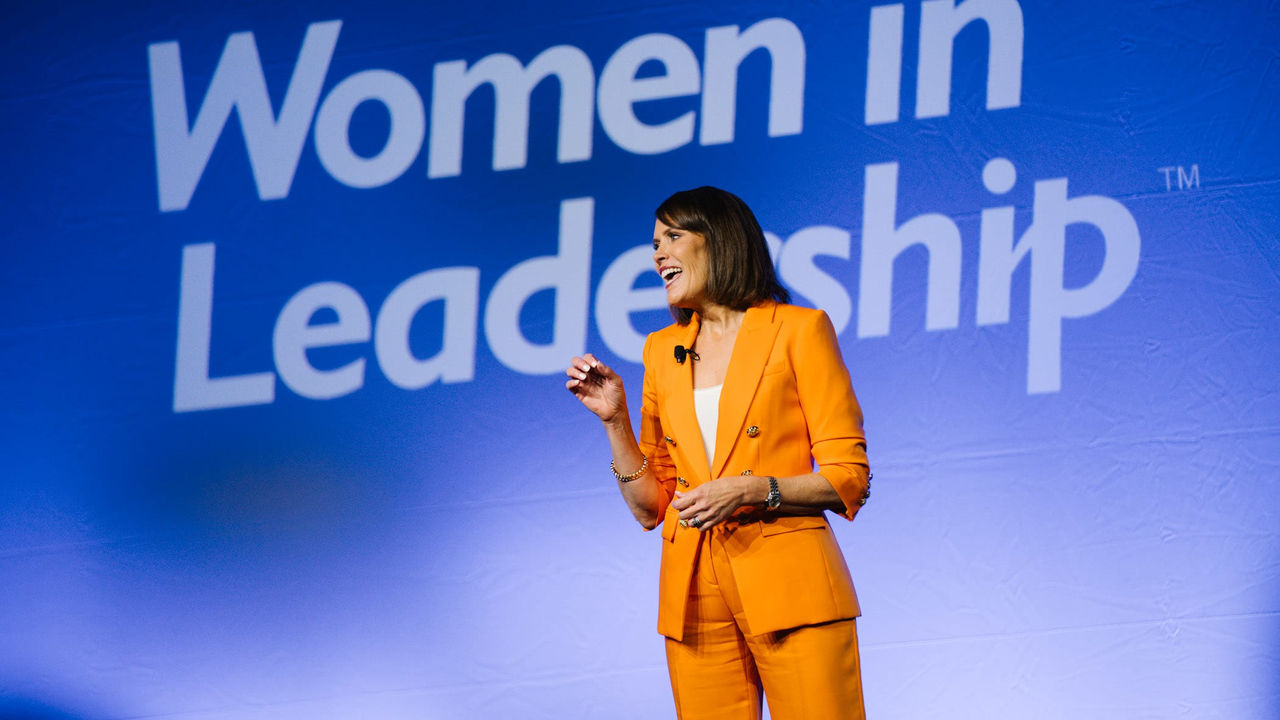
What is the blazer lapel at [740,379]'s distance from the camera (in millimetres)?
1715

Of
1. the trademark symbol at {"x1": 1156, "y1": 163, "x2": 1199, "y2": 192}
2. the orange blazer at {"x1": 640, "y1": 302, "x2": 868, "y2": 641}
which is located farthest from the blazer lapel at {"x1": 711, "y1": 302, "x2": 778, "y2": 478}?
the trademark symbol at {"x1": 1156, "y1": 163, "x2": 1199, "y2": 192}

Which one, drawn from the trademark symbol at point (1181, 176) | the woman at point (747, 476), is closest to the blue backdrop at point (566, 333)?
the trademark symbol at point (1181, 176)

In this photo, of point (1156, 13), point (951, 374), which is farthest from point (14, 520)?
point (1156, 13)

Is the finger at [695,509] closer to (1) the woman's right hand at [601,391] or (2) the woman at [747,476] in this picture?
(2) the woman at [747,476]

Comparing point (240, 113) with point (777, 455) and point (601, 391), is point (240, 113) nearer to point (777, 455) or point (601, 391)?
point (601, 391)

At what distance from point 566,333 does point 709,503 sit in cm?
162

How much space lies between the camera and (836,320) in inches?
118

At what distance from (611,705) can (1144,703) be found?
134 cm

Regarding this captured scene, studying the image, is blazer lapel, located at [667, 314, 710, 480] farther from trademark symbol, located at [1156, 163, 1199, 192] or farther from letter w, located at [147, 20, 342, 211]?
letter w, located at [147, 20, 342, 211]

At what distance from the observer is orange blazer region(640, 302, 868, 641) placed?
1.65 m

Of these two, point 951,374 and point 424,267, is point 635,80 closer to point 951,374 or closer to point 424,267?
point 424,267

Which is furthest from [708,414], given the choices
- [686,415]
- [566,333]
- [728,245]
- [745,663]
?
[566,333]

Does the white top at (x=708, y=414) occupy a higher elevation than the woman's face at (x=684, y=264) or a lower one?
lower

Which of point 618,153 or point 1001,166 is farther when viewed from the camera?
point 618,153
